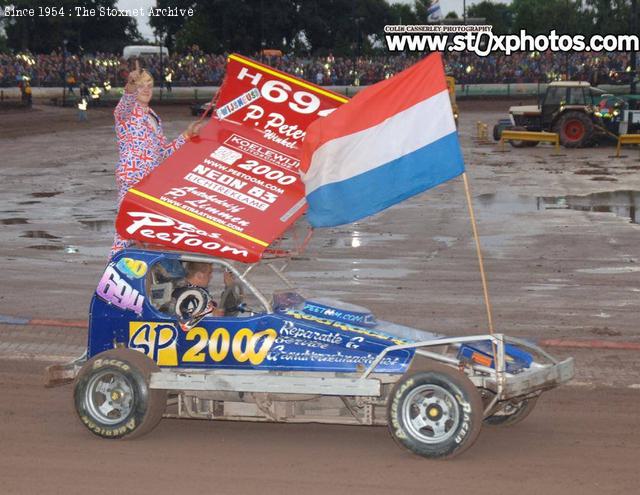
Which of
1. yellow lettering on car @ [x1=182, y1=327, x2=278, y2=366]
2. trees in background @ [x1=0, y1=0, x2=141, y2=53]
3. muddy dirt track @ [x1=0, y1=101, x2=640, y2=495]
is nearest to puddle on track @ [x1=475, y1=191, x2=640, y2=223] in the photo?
muddy dirt track @ [x1=0, y1=101, x2=640, y2=495]

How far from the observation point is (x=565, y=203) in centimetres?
2231

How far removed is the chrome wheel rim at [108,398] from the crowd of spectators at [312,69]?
5581cm

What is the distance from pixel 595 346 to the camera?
1039 centimetres

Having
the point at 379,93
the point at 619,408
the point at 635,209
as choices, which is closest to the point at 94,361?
the point at 379,93

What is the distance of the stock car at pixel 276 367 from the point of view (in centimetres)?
685

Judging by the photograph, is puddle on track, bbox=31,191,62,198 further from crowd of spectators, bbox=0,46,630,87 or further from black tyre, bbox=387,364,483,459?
crowd of spectators, bbox=0,46,630,87

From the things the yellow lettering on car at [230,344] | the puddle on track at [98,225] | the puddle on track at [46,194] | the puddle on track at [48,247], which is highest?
the yellow lettering on car at [230,344]

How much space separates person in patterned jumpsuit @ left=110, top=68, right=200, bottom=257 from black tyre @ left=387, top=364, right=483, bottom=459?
2947mm

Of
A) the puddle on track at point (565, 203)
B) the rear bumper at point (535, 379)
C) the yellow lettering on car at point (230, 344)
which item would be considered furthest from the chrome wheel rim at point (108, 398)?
the puddle on track at point (565, 203)

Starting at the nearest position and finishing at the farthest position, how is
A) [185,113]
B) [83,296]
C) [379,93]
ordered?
[379,93] → [83,296] → [185,113]

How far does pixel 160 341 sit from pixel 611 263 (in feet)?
30.1

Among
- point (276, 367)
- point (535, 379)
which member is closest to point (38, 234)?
point (276, 367)

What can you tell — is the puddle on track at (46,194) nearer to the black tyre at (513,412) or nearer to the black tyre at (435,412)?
the black tyre at (513,412)

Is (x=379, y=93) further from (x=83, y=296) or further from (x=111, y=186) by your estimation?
(x=111, y=186)
